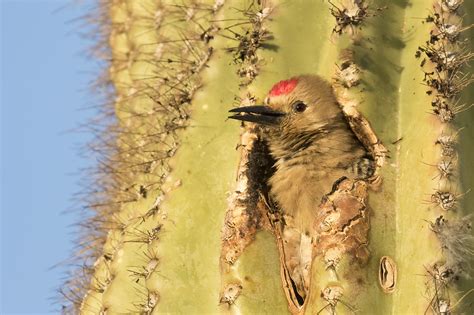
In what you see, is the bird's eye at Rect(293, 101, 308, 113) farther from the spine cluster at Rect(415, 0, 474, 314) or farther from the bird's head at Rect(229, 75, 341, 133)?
the spine cluster at Rect(415, 0, 474, 314)

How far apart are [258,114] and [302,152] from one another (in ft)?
1.02

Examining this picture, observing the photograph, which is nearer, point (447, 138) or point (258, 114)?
point (447, 138)

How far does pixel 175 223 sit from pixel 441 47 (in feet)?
3.87

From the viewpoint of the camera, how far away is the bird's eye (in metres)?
3.88

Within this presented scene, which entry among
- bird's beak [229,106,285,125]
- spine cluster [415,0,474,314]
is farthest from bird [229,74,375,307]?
spine cluster [415,0,474,314]

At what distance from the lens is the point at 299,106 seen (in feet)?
12.9

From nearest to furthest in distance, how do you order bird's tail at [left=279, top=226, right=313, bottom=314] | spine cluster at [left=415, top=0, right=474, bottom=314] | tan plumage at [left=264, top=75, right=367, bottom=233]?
spine cluster at [left=415, top=0, right=474, bottom=314] < bird's tail at [left=279, top=226, right=313, bottom=314] < tan plumage at [left=264, top=75, right=367, bottom=233]

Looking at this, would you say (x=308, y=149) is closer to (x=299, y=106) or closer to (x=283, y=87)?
(x=299, y=106)

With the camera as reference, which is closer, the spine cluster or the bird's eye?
the spine cluster

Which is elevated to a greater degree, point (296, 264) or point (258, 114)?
point (258, 114)

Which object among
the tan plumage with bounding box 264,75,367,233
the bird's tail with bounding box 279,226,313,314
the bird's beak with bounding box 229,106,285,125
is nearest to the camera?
the bird's tail with bounding box 279,226,313,314

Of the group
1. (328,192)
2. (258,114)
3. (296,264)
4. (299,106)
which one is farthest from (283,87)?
(296,264)

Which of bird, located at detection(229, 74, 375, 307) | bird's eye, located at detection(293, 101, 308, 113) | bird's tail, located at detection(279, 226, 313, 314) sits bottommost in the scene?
bird's tail, located at detection(279, 226, 313, 314)

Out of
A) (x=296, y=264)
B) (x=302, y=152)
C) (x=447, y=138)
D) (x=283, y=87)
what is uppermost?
(x=283, y=87)
